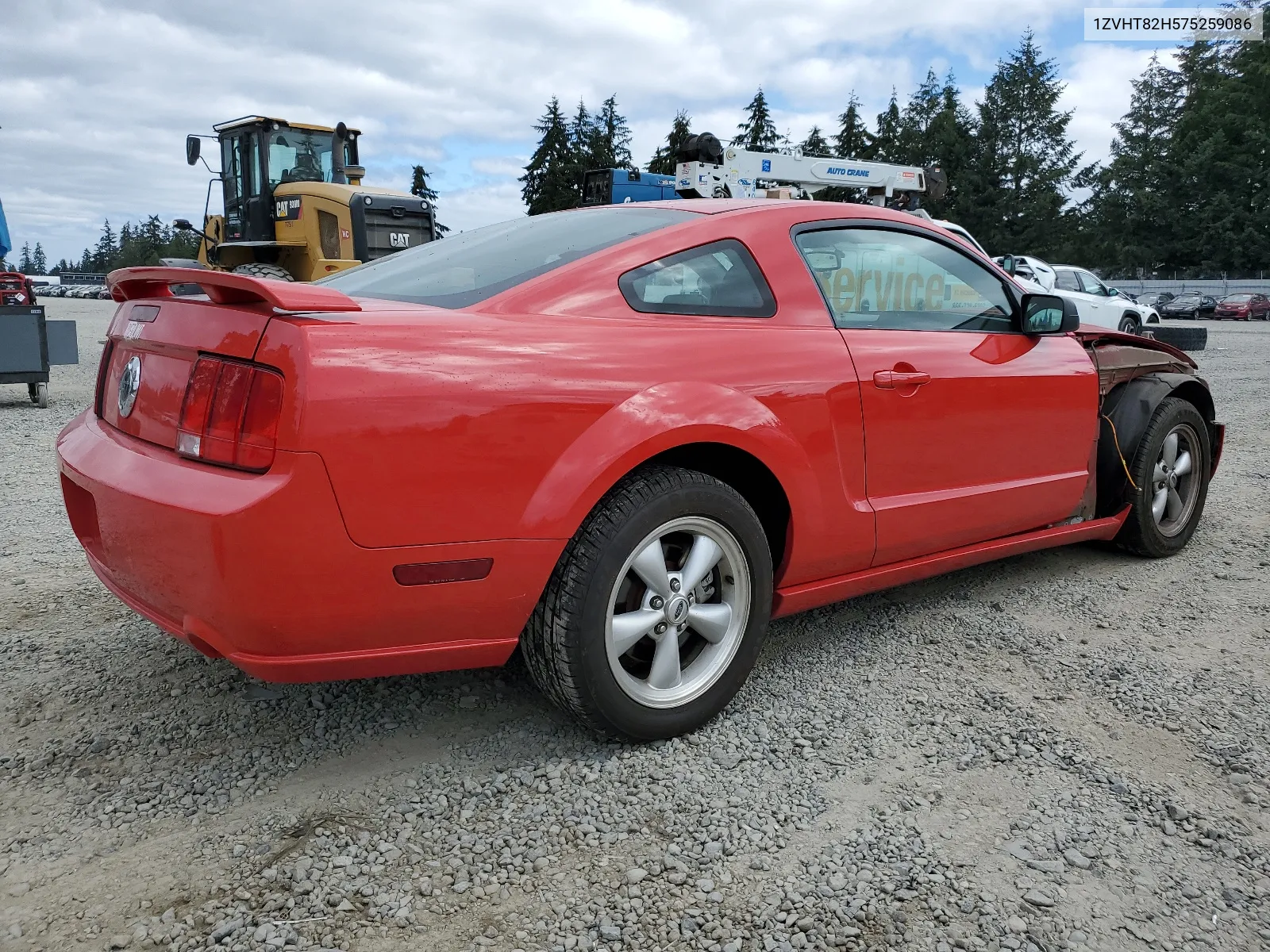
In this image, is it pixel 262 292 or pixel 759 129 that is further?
pixel 759 129

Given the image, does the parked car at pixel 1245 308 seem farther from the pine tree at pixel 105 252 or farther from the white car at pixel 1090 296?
the pine tree at pixel 105 252

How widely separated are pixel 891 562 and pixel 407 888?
1.87 metres

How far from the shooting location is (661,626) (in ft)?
8.45

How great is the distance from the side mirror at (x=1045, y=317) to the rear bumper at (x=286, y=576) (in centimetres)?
226

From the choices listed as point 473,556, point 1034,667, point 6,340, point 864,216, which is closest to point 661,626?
point 473,556

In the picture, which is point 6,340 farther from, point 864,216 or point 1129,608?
point 1129,608

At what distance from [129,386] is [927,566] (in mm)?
2507

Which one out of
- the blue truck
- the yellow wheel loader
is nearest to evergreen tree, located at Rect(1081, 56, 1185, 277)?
the blue truck

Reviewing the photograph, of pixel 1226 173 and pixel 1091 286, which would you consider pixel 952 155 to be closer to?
pixel 1226 173

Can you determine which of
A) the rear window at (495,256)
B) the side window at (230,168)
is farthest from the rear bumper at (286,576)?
the side window at (230,168)

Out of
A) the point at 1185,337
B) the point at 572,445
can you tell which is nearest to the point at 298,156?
the point at 572,445

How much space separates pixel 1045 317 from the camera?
367 centimetres

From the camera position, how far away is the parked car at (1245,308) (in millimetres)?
35938

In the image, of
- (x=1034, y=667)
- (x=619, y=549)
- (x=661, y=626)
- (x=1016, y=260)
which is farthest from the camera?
(x=1016, y=260)
